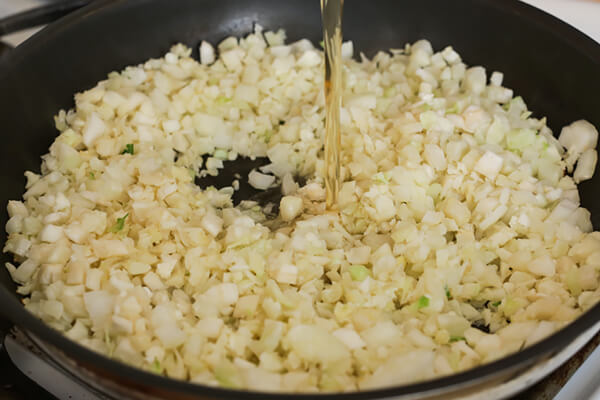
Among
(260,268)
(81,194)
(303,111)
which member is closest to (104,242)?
(81,194)

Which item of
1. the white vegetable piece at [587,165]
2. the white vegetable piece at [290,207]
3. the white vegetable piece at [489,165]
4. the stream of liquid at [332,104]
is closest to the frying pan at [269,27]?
the white vegetable piece at [587,165]

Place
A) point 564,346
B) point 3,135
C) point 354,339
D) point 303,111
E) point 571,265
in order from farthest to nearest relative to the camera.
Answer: point 303,111
point 3,135
point 571,265
point 354,339
point 564,346

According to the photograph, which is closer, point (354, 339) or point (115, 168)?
point (354, 339)

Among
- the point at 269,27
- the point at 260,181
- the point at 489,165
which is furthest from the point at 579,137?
the point at 269,27

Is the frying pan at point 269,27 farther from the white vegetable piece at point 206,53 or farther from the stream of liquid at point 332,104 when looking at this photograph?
the stream of liquid at point 332,104

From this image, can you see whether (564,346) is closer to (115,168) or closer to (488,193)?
(488,193)

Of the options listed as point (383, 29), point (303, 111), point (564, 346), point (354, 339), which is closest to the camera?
point (564, 346)

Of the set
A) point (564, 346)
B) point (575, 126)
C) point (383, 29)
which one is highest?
point (383, 29)

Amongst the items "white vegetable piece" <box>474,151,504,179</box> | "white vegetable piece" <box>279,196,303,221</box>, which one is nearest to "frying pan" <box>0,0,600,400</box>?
"white vegetable piece" <box>474,151,504,179</box>
